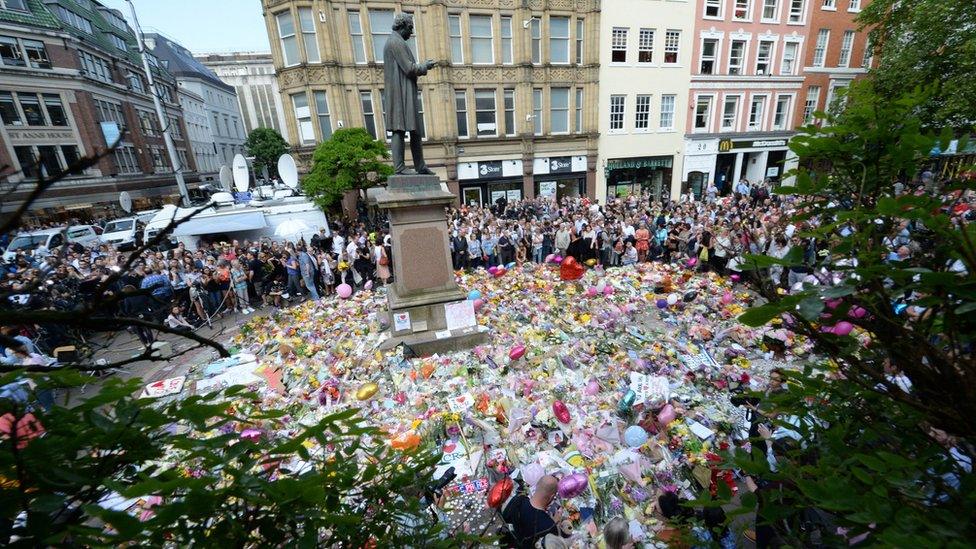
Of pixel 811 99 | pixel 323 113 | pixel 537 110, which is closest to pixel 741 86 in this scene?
pixel 811 99

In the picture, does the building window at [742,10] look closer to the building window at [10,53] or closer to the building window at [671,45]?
the building window at [671,45]

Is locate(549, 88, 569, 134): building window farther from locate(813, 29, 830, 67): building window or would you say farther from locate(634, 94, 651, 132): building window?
locate(813, 29, 830, 67): building window

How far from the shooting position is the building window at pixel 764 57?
80.2 feet

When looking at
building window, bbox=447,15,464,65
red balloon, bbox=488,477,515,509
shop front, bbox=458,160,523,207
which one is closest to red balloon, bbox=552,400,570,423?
red balloon, bbox=488,477,515,509

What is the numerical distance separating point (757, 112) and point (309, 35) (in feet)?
88.0

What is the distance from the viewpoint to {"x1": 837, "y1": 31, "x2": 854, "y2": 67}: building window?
83.9 feet

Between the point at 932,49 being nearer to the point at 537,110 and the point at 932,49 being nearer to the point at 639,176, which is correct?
the point at 639,176

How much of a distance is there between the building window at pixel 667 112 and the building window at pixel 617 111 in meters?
2.56

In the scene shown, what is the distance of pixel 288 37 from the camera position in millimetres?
19547

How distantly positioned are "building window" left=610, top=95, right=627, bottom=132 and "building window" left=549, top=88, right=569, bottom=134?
273 cm

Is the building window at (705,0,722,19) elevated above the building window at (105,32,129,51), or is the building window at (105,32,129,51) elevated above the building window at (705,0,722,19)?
the building window at (105,32,129,51)

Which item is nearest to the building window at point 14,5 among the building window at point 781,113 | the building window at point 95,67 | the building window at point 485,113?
the building window at point 95,67

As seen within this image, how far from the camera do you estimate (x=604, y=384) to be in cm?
614

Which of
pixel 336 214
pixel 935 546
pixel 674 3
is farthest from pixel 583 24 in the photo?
pixel 935 546
